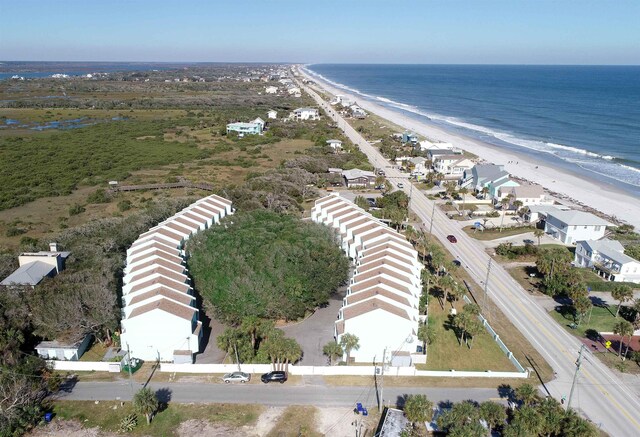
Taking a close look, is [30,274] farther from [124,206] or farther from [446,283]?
[446,283]

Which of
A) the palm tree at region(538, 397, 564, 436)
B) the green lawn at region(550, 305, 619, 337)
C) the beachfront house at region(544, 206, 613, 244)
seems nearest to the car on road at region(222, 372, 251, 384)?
the palm tree at region(538, 397, 564, 436)

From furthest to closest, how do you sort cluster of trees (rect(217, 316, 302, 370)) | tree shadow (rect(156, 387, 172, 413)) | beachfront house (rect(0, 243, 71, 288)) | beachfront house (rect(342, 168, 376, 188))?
beachfront house (rect(342, 168, 376, 188)) < beachfront house (rect(0, 243, 71, 288)) < cluster of trees (rect(217, 316, 302, 370)) < tree shadow (rect(156, 387, 172, 413))

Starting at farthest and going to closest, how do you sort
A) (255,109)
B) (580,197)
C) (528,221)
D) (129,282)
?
(255,109), (580,197), (528,221), (129,282)

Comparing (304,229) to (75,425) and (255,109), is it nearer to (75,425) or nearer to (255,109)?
(75,425)

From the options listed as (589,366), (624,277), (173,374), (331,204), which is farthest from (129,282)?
(624,277)

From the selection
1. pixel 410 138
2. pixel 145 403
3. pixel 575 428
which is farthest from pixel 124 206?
pixel 410 138

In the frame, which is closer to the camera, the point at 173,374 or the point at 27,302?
the point at 173,374

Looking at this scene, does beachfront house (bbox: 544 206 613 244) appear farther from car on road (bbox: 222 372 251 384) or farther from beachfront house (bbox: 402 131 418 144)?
beachfront house (bbox: 402 131 418 144)
